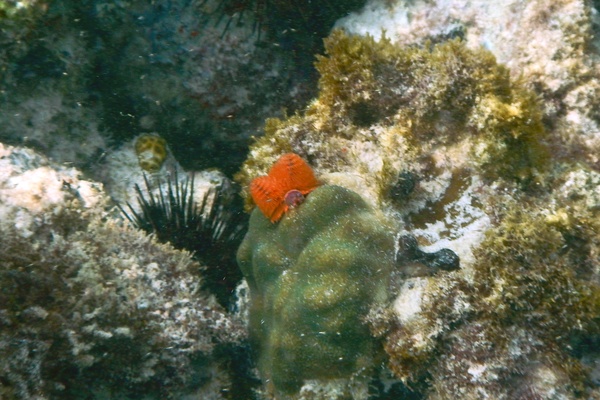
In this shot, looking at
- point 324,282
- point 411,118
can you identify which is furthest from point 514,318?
point 411,118

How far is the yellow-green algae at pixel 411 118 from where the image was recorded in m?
3.15

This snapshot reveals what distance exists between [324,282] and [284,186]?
0.75 meters

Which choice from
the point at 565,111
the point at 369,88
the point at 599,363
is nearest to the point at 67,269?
the point at 369,88

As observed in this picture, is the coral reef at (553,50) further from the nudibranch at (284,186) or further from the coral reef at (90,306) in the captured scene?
the coral reef at (90,306)

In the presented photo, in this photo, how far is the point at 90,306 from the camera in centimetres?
319

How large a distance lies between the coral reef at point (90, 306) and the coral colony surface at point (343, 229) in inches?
0.6

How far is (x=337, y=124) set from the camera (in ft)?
12.1

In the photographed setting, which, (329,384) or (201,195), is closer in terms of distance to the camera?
(329,384)

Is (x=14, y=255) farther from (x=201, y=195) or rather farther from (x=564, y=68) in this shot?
(x=564, y=68)

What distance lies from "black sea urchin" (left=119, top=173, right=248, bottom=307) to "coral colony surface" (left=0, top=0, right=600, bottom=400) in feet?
0.06

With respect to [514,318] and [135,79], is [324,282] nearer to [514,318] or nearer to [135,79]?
[514,318]

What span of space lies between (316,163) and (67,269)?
198 centimetres

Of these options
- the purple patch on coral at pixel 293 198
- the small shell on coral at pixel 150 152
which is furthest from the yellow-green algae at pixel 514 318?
the small shell on coral at pixel 150 152

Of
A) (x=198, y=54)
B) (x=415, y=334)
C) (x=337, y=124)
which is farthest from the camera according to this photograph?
(x=198, y=54)
